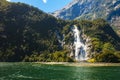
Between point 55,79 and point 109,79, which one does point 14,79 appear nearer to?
point 55,79

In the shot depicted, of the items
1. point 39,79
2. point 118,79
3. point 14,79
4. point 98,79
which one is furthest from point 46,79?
point 118,79

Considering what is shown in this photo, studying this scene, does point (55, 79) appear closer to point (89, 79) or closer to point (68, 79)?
point (68, 79)

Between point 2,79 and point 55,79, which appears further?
point 55,79

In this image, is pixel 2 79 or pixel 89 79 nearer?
pixel 2 79

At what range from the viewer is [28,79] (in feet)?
414

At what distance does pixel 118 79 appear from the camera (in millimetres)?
134125

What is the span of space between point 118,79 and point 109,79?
4000mm

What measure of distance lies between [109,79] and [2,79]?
45.1 metres

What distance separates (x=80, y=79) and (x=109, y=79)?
1240 centimetres

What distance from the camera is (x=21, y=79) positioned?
411ft

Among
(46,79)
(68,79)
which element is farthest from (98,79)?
(46,79)

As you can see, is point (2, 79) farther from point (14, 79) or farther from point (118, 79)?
point (118, 79)

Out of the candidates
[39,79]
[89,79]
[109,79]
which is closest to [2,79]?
[39,79]

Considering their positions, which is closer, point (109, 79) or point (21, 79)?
point (21, 79)
